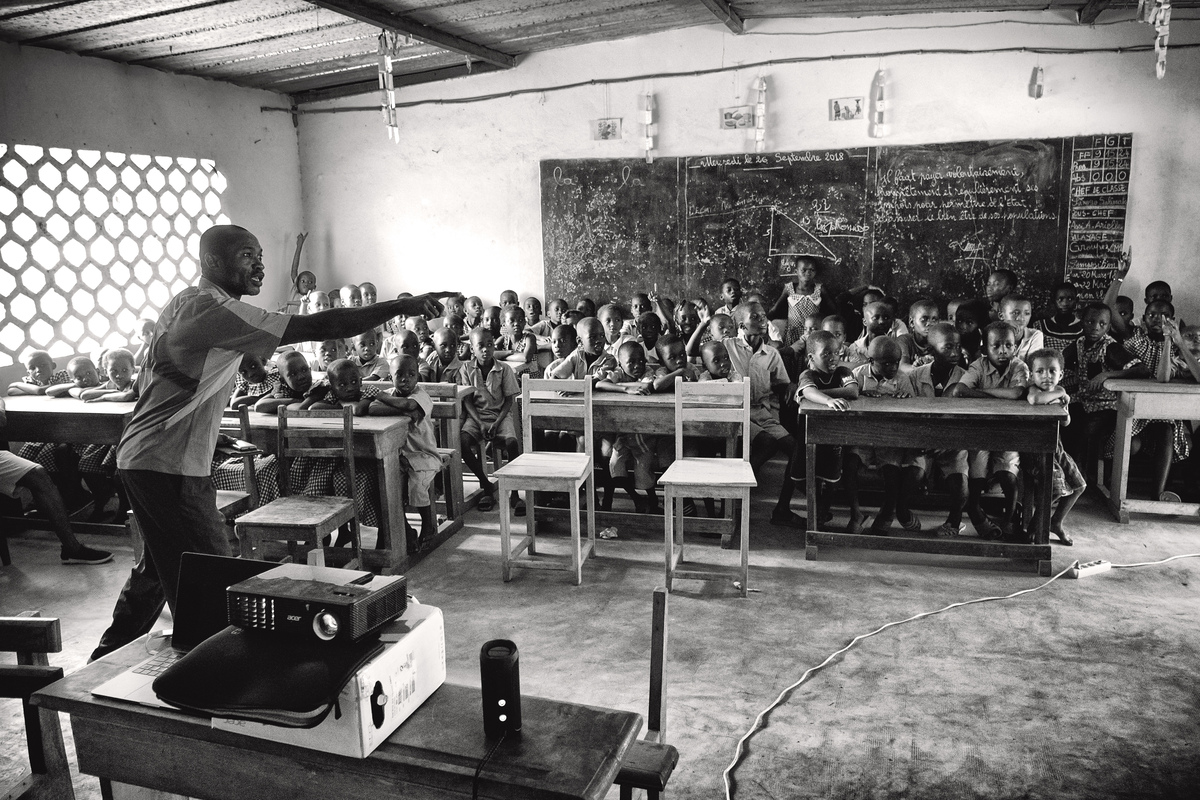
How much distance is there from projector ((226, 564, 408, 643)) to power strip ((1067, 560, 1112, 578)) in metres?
3.52

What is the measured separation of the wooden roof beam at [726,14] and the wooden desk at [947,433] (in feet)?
11.7

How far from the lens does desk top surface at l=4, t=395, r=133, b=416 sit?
442 cm

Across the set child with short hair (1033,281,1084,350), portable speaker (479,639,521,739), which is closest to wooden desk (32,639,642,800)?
portable speaker (479,639,521,739)

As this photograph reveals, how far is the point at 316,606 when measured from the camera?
4.50ft

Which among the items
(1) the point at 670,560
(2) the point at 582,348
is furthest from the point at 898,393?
(2) the point at 582,348

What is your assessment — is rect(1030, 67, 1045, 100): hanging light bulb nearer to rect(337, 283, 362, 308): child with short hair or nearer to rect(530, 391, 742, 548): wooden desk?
rect(530, 391, 742, 548): wooden desk

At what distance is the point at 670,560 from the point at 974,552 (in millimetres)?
1459

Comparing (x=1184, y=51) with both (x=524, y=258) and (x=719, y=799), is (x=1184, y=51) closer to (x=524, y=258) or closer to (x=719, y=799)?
(x=524, y=258)

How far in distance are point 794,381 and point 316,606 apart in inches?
197

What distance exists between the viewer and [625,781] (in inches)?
62.1

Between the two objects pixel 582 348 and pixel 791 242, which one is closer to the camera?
pixel 582 348

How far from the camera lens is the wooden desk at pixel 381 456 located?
4.00 metres

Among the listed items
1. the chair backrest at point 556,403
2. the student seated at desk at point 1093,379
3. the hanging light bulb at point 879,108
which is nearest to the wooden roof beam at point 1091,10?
the hanging light bulb at point 879,108

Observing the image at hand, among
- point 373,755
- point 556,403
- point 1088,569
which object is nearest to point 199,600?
point 373,755
